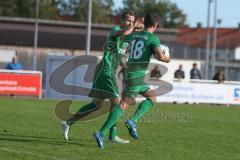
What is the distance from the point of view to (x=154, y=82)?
85.3 feet

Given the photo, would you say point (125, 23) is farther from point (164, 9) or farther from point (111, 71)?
point (164, 9)

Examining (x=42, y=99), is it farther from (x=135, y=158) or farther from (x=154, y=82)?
(x=135, y=158)

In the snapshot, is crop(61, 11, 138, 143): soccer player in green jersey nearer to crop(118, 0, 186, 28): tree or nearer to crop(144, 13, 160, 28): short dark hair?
crop(144, 13, 160, 28): short dark hair

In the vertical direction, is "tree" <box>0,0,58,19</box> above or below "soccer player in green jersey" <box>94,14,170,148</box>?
above

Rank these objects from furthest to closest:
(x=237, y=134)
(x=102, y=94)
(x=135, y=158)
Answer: (x=237, y=134)
(x=102, y=94)
(x=135, y=158)

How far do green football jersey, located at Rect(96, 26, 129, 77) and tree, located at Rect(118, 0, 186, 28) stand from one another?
360 ft

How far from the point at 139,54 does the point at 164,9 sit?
118802 millimetres

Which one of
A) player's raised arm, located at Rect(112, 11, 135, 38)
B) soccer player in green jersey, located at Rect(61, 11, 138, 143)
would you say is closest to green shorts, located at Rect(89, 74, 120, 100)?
soccer player in green jersey, located at Rect(61, 11, 138, 143)

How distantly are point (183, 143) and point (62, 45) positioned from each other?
181 ft

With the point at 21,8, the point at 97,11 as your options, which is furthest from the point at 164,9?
the point at 21,8

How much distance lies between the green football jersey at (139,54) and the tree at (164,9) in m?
110

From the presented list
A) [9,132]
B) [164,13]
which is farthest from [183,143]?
[164,13]

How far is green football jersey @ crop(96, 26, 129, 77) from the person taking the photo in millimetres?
10656

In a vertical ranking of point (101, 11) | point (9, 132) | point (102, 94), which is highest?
point (101, 11)
